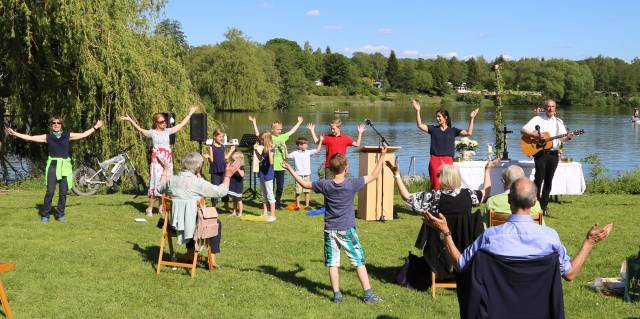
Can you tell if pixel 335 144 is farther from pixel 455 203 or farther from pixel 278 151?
pixel 455 203

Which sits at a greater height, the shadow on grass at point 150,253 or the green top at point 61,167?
the green top at point 61,167

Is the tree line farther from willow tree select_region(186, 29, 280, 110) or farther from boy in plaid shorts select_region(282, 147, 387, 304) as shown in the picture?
willow tree select_region(186, 29, 280, 110)

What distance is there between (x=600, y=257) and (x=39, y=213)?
8.78 metres

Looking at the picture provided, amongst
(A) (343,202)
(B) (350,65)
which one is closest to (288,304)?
(A) (343,202)

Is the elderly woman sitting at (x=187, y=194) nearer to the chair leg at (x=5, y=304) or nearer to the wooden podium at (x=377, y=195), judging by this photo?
the chair leg at (x=5, y=304)

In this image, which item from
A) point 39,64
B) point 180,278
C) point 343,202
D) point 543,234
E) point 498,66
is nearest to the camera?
point 543,234

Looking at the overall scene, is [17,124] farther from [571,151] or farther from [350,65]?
[350,65]

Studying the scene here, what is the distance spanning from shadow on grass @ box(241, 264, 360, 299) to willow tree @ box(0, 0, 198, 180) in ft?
28.7

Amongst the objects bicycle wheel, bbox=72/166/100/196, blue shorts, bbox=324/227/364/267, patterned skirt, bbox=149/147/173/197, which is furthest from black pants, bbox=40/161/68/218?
blue shorts, bbox=324/227/364/267

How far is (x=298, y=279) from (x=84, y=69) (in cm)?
962

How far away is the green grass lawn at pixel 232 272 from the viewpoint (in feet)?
20.7

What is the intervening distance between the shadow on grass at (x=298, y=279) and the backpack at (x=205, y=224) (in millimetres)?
765

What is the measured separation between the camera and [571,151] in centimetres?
3166

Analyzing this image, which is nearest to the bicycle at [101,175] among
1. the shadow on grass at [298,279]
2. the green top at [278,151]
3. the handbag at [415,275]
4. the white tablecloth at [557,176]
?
the green top at [278,151]
